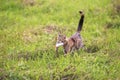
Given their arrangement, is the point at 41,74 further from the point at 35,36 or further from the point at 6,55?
the point at 35,36

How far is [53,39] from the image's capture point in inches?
272

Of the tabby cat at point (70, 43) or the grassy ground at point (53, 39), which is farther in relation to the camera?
the tabby cat at point (70, 43)

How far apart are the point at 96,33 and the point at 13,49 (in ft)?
6.67

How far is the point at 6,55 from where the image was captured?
592 cm

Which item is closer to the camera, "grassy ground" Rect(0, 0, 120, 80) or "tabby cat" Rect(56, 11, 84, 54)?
"grassy ground" Rect(0, 0, 120, 80)

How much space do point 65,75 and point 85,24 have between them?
3148 millimetres

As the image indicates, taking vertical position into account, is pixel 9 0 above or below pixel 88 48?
above

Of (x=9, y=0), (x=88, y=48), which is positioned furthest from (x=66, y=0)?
(x=88, y=48)

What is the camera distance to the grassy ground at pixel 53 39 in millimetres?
5188

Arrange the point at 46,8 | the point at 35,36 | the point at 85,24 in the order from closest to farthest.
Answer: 1. the point at 35,36
2. the point at 85,24
3. the point at 46,8

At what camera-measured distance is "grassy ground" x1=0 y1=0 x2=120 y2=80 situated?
519 centimetres

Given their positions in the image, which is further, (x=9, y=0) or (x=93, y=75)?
(x=9, y=0)

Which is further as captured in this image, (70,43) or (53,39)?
(53,39)

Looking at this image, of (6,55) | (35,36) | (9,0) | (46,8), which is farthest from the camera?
(9,0)
